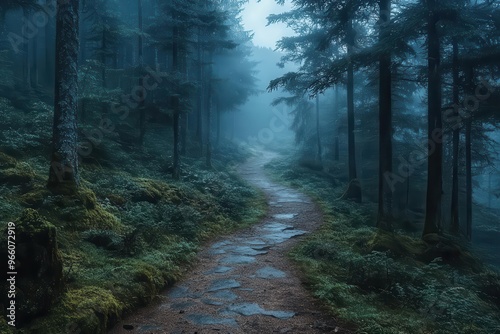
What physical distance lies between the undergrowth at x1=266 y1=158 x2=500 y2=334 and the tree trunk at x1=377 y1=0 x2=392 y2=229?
106cm

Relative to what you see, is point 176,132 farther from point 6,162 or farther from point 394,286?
point 394,286

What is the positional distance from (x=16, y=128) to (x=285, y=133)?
2837 inches

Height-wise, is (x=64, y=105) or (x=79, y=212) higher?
(x=64, y=105)

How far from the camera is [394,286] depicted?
6.64 m

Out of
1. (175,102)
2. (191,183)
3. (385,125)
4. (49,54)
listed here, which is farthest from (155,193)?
(49,54)

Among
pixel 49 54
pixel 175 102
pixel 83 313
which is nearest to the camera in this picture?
pixel 83 313

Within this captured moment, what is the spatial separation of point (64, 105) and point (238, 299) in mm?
6423

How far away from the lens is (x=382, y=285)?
22.3 ft

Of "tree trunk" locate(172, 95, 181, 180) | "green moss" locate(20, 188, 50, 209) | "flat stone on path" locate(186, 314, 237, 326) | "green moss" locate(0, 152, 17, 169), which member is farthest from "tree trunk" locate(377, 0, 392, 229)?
"green moss" locate(0, 152, 17, 169)

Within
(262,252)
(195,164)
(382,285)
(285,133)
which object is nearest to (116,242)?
(262,252)

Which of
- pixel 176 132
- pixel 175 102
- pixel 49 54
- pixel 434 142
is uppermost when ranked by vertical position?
pixel 49 54

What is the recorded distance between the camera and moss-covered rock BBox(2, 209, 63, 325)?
3854 mm

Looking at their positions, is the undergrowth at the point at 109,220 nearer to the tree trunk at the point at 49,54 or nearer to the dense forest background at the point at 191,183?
the dense forest background at the point at 191,183

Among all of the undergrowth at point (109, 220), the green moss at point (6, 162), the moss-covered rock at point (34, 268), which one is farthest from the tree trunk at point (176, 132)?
the moss-covered rock at point (34, 268)
